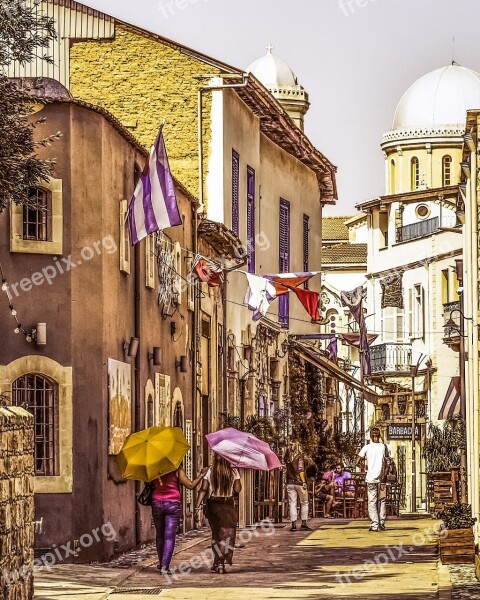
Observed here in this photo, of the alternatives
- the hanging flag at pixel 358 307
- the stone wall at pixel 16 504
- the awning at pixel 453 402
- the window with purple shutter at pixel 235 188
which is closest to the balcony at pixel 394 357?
the hanging flag at pixel 358 307

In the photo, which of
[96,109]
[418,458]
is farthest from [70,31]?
[418,458]

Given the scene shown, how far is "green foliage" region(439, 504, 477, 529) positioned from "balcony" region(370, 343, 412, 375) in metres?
43.2

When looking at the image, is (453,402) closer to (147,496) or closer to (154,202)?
(154,202)

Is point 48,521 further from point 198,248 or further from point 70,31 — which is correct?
point 70,31

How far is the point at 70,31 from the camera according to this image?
34750mm

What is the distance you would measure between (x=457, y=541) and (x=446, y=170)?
55.9 m

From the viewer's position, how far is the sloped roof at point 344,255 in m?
87.3

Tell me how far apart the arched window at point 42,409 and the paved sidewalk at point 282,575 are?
5.29 ft

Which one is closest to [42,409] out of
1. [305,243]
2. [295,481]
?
[295,481]

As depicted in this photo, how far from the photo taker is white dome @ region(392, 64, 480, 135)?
250 ft

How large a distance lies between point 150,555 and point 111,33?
1339 cm

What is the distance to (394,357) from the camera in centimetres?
6706

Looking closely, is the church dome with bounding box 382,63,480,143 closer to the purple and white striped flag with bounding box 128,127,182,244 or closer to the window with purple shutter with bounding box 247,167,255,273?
the window with purple shutter with bounding box 247,167,255,273

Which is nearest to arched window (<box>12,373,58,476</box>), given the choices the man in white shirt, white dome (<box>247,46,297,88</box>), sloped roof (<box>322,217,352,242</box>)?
the man in white shirt
